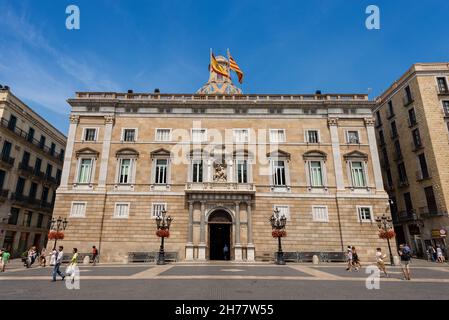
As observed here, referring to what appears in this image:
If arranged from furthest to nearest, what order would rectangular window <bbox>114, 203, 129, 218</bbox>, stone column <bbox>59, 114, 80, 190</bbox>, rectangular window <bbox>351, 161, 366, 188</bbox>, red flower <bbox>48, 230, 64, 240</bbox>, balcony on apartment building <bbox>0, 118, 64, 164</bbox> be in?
balcony on apartment building <bbox>0, 118, 64, 164</bbox>, rectangular window <bbox>351, 161, 366, 188</bbox>, stone column <bbox>59, 114, 80, 190</bbox>, rectangular window <bbox>114, 203, 129, 218</bbox>, red flower <bbox>48, 230, 64, 240</bbox>

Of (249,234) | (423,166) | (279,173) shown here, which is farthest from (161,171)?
(423,166)

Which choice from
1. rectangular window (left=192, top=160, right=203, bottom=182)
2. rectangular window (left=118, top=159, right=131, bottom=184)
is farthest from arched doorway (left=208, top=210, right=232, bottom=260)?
rectangular window (left=118, top=159, right=131, bottom=184)

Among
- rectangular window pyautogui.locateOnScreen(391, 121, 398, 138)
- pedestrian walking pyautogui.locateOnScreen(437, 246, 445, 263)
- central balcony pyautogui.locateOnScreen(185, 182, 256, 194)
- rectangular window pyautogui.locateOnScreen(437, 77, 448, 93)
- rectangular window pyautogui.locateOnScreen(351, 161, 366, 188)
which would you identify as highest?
rectangular window pyautogui.locateOnScreen(437, 77, 448, 93)

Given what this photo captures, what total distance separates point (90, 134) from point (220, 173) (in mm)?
15904

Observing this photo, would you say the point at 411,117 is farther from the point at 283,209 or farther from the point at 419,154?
the point at 283,209

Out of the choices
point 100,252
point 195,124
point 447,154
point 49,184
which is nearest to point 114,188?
point 100,252

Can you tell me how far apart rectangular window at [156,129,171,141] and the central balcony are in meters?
6.39

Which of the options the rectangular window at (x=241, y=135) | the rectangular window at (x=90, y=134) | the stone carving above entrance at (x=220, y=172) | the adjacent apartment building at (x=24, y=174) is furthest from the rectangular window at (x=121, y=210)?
the adjacent apartment building at (x=24, y=174)

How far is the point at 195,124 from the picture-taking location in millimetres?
31625

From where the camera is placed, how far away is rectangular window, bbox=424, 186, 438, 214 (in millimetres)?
30384

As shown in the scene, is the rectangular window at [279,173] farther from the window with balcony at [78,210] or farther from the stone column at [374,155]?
the window with balcony at [78,210]

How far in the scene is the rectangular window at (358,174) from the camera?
2948 cm

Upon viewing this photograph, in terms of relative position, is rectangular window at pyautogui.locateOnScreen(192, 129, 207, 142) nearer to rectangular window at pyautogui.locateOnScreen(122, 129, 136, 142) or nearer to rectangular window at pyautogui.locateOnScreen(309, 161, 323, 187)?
rectangular window at pyautogui.locateOnScreen(122, 129, 136, 142)

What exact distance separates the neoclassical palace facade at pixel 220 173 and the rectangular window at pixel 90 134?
0.13 metres
